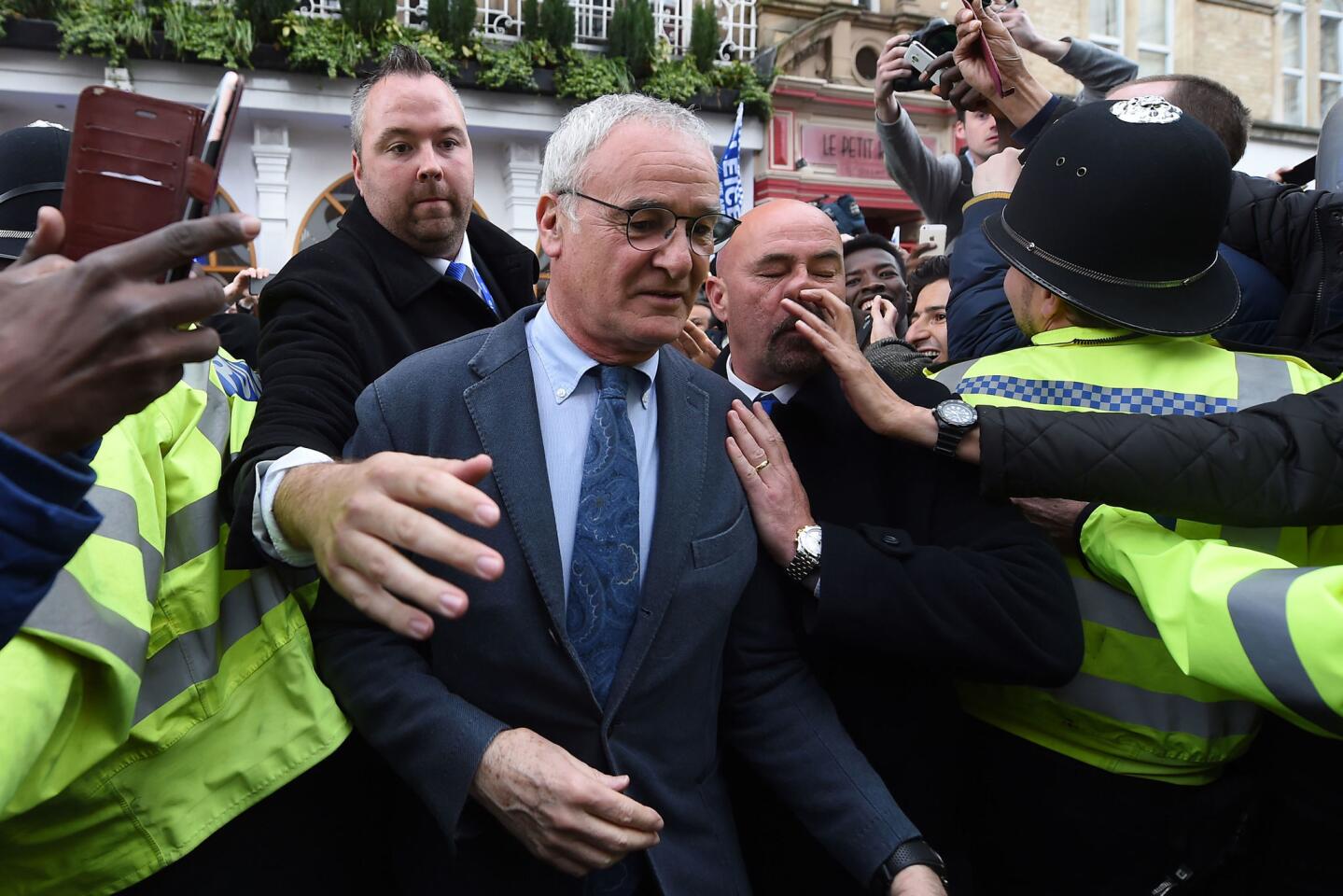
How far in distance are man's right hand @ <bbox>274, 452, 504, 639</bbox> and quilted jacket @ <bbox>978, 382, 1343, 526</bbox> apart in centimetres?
104

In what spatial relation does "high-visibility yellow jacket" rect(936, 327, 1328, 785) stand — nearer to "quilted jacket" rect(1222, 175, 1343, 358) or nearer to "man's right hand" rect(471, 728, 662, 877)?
"quilted jacket" rect(1222, 175, 1343, 358)

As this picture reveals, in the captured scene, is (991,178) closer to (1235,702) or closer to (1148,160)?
(1148,160)

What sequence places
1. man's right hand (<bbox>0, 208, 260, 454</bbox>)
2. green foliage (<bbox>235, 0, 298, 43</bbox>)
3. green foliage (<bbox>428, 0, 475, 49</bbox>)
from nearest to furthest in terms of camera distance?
man's right hand (<bbox>0, 208, 260, 454</bbox>) < green foliage (<bbox>235, 0, 298, 43</bbox>) < green foliage (<bbox>428, 0, 475, 49</bbox>)

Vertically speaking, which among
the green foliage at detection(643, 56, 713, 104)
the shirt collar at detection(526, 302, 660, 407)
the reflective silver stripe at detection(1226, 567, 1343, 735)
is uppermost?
the green foliage at detection(643, 56, 713, 104)

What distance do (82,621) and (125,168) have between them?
1.92ft

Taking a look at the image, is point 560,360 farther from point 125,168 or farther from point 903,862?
point 903,862

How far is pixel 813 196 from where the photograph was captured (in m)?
12.3

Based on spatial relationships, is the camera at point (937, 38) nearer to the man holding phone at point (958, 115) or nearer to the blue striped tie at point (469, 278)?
the man holding phone at point (958, 115)

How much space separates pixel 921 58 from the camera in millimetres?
2643

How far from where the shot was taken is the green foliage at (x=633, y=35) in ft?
34.6

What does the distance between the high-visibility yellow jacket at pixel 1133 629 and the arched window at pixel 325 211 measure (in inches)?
377

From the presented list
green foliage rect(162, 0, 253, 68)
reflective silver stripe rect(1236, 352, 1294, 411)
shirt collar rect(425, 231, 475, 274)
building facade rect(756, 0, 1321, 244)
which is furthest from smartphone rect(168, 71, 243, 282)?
building facade rect(756, 0, 1321, 244)

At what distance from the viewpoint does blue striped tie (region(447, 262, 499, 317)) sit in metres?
2.59

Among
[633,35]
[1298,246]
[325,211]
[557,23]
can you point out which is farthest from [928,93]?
[1298,246]
